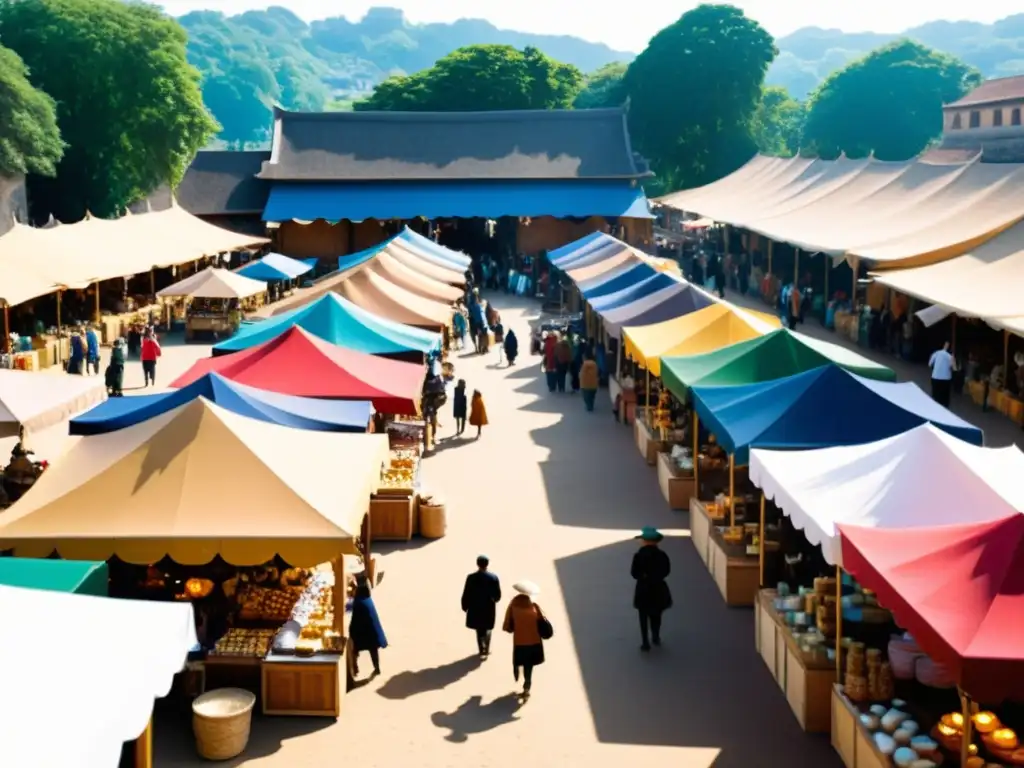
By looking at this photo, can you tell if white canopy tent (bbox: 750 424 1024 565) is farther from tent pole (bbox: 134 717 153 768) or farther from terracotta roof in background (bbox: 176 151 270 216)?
terracotta roof in background (bbox: 176 151 270 216)

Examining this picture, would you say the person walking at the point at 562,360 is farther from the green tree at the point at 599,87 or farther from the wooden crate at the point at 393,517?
the green tree at the point at 599,87

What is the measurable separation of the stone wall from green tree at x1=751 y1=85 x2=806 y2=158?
161 feet

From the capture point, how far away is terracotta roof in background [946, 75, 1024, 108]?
5731 centimetres

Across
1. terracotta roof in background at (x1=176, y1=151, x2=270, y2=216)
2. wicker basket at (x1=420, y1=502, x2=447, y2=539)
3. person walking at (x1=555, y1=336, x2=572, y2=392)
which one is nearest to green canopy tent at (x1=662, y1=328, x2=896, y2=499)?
wicker basket at (x1=420, y1=502, x2=447, y2=539)

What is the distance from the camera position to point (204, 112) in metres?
42.9

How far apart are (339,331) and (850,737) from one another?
9399 mm

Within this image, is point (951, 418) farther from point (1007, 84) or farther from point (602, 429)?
point (1007, 84)

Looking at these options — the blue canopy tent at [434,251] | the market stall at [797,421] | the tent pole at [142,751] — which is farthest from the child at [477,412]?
the blue canopy tent at [434,251]

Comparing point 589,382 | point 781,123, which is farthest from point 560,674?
point 781,123

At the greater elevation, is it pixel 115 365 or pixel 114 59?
pixel 114 59

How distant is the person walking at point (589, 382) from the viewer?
19.4 metres

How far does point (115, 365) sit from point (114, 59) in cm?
2401

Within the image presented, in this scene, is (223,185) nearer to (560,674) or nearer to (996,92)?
(560,674)

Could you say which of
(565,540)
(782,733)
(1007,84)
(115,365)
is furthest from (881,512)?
(1007,84)
